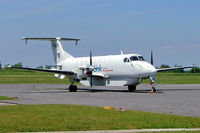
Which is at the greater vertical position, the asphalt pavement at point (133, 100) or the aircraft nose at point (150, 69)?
the aircraft nose at point (150, 69)

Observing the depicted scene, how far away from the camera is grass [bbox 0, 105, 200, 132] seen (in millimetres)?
11906

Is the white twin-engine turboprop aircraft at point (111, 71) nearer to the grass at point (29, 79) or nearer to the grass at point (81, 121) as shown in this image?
the grass at point (81, 121)

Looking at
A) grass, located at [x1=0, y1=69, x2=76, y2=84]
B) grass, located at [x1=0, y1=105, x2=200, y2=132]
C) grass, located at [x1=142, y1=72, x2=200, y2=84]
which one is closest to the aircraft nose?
grass, located at [x1=0, y1=105, x2=200, y2=132]

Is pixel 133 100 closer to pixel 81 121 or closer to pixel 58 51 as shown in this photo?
pixel 81 121

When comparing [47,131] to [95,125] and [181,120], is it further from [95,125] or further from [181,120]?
[181,120]

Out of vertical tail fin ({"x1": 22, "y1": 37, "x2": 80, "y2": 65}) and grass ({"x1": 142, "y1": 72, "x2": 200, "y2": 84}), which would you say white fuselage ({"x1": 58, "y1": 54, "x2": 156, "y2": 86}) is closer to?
vertical tail fin ({"x1": 22, "y1": 37, "x2": 80, "y2": 65})

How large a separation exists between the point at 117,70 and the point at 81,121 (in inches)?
862

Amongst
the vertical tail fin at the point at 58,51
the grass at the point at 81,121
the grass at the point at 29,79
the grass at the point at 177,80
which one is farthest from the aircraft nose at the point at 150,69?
the grass at the point at 29,79

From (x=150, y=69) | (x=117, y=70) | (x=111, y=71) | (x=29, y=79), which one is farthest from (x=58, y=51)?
(x=29, y=79)

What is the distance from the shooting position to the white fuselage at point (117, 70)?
1287 inches

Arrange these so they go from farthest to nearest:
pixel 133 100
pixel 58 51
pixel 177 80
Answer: pixel 177 80
pixel 58 51
pixel 133 100

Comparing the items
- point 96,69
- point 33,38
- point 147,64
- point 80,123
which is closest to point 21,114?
point 80,123

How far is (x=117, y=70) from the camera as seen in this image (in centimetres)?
3491

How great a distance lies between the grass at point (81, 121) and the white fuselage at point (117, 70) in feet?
56.0
